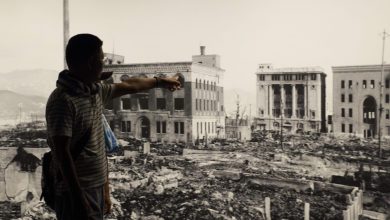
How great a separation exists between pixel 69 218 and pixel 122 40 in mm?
16035

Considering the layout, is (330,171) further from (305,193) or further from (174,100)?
(174,100)

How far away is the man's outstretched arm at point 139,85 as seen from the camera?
2766mm

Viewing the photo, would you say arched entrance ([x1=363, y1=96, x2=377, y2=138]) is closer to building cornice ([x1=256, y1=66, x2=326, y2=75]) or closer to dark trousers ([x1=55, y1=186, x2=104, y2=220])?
building cornice ([x1=256, y1=66, x2=326, y2=75])

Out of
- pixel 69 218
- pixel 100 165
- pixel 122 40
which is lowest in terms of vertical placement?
pixel 69 218

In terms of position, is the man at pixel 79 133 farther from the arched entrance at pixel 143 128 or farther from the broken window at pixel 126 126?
the broken window at pixel 126 126

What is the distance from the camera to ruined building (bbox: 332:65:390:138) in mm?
39500

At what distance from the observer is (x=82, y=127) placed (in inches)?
89.0

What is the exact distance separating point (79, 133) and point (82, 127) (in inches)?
1.5

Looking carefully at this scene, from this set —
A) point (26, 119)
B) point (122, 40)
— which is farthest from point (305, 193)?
point (26, 119)

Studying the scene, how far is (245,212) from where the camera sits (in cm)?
1176

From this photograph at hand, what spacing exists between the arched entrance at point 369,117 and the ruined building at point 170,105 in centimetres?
1779

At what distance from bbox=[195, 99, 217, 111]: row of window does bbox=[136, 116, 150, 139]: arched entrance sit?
14.1ft

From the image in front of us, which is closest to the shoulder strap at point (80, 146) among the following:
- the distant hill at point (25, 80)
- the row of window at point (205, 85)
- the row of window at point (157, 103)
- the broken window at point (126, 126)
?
the distant hill at point (25, 80)

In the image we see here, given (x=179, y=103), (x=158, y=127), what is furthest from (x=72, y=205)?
(x=158, y=127)
